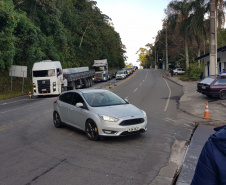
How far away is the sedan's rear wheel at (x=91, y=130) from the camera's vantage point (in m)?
8.25

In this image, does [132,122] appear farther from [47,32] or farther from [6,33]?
[47,32]

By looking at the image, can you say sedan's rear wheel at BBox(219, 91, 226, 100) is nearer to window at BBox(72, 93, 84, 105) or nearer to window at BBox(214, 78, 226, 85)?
window at BBox(214, 78, 226, 85)

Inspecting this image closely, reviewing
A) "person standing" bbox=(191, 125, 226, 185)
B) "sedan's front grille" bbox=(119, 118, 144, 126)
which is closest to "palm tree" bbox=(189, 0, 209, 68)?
"sedan's front grille" bbox=(119, 118, 144, 126)

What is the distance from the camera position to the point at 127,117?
8008 mm

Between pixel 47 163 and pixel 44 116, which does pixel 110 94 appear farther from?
pixel 44 116

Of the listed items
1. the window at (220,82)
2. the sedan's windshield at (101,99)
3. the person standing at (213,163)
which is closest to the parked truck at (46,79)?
the window at (220,82)

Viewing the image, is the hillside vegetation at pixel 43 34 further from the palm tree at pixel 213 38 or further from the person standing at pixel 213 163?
the person standing at pixel 213 163

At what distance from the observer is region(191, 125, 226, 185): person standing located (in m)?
1.75

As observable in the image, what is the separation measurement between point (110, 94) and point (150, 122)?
2685 millimetres

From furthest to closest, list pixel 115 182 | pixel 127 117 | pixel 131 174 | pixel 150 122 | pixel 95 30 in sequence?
pixel 95 30
pixel 150 122
pixel 127 117
pixel 131 174
pixel 115 182

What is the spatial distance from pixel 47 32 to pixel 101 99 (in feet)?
114

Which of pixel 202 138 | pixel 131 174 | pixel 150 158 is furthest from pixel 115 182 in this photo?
pixel 202 138

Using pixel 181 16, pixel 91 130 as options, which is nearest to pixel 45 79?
pixel 91 130

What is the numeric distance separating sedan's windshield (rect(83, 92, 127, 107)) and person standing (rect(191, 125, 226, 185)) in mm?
7186
